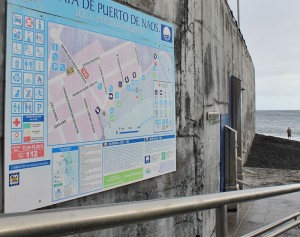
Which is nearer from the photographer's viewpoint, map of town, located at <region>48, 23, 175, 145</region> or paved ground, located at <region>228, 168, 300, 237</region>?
map of town, located at <region>48, 23, 175, 145</region>

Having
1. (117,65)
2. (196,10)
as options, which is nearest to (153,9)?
(117,65)

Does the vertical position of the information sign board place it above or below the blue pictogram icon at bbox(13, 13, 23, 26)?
below

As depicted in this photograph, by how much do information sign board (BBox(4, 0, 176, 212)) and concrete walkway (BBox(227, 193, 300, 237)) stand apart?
315cm

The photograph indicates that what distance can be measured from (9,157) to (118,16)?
162 cm

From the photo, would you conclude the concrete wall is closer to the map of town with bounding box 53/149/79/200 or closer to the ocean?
the map of town with bounding box 53/149/79/200

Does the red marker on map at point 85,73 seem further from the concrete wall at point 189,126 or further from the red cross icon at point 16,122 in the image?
the concrete wall at point 189,126

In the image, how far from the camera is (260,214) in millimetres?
7758

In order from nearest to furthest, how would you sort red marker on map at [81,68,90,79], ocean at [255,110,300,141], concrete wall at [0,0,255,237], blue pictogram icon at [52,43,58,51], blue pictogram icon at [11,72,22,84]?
blue pictogram icon at [11,72,22,84] → blue pictogram icon at [52,43,58,51] → red marker on map at [81,68,90,79] → concrete wall at [0,0,255,237] → ocean at [255,110,300,141]

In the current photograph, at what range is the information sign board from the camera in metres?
2.46

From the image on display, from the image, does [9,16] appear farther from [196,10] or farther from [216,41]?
[216,41]

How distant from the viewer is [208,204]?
1.79 metres

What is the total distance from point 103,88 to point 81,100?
293 mm

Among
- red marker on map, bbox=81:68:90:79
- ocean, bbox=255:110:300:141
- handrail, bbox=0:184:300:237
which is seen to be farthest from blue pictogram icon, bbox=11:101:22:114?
ocean, bbox=255:110:300:141

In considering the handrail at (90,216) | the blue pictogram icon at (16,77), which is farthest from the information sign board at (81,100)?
the handrail at (90,216)
